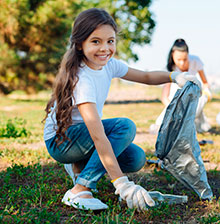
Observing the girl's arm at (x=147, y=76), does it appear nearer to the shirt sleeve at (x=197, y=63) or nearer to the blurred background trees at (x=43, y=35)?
the shirt sleeve at (x=197, y=63)

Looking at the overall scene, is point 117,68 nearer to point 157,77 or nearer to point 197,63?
point 157,77

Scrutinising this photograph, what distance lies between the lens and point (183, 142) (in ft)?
7.16

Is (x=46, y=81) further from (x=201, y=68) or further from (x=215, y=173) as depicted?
(x=215, y=173)

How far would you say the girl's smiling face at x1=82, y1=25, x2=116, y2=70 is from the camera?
1.98 m

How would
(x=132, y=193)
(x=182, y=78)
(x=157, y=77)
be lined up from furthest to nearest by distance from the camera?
(x=157, y=77) < (x=182, y=78) < (x=132, y=193)

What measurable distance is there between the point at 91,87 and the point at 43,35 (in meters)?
9.77

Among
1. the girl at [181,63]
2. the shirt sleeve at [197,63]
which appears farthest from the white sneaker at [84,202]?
the shirt sleeve at [197,63]

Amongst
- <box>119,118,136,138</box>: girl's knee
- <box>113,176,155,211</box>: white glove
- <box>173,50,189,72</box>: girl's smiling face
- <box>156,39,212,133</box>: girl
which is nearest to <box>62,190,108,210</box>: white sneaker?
<box>113,176,155,211</box>: white glove

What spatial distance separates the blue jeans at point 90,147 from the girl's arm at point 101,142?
4.7 inches

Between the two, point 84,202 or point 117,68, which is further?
point 117,68

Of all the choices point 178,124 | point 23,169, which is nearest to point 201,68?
point 178,124

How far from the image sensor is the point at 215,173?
2.83m

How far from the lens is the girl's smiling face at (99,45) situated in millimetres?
1985

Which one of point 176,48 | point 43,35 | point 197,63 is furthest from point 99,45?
point 43,35
